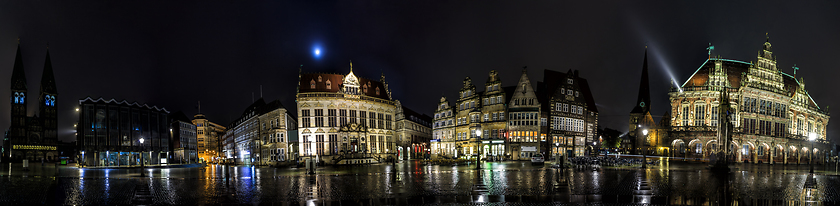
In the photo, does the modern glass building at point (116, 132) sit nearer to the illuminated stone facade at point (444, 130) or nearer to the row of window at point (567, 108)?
the illuminated stone facade at point (444, 130)

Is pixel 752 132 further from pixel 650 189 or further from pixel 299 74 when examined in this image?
pixel 299 74

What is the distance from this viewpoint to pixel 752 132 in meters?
66.7

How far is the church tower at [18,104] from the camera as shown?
125m

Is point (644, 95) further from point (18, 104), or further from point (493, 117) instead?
point (18, 104)

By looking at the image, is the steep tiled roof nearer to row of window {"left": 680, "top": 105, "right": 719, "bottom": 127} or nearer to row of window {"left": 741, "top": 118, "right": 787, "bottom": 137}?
row of window {"left": 680, "top": 105, "right": 719, "bottom": 127}

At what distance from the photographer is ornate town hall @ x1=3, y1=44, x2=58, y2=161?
411 ft

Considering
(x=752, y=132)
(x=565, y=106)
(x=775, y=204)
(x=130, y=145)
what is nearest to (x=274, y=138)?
(x=130, y=145)

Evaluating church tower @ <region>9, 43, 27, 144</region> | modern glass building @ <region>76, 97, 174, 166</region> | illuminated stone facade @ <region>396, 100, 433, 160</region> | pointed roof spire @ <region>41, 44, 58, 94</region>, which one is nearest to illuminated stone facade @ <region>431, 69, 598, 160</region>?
illuminated stone facade @ <region>396, 100, 433, 160</region>

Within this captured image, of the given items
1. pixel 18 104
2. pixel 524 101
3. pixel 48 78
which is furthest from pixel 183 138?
pixel 524 101

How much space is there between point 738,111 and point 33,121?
177082 millimetres

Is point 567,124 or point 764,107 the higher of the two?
point 764,107

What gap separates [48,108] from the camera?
429 feet

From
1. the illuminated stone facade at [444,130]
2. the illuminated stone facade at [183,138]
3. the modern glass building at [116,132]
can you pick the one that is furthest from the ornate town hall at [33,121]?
the illuminated stone facade at [444,130]

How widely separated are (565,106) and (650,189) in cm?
4465
